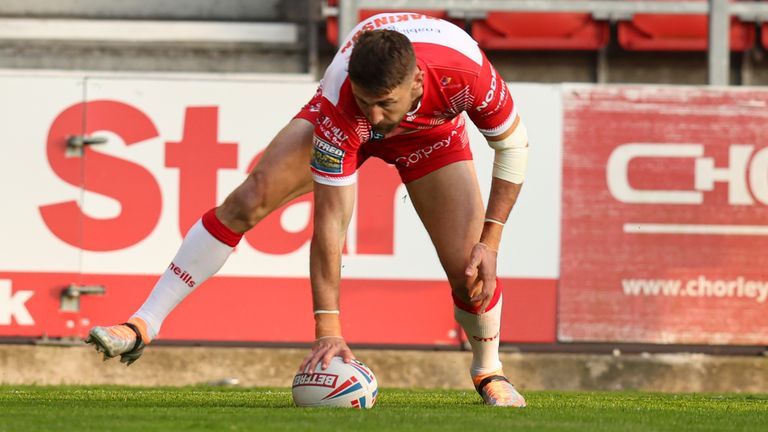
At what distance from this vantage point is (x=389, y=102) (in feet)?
18.7

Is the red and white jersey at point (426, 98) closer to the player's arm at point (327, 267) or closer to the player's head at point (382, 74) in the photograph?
the player's arm at point (327, 267)

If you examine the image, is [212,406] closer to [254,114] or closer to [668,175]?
[254,114]

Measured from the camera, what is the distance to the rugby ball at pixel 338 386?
19.6 feet

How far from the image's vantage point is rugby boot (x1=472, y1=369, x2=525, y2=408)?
6621 millimetres

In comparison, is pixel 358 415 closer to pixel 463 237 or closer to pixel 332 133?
pixel 332 133

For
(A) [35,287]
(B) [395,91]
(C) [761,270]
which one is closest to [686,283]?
(C) [761,270]

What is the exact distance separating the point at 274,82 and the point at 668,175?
270cm

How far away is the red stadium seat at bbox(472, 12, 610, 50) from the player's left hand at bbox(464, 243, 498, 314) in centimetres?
879

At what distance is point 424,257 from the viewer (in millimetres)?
9984

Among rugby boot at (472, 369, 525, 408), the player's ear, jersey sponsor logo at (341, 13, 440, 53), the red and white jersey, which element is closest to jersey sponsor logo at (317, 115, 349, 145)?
the red and white jersey

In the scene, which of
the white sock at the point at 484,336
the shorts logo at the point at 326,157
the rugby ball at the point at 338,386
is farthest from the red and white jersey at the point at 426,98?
the white sock at the point at 484,336

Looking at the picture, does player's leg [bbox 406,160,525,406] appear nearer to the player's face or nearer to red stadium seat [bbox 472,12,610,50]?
the player's face

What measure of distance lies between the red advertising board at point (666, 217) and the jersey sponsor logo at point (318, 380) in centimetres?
432

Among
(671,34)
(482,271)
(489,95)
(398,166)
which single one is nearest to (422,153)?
(398,166)
